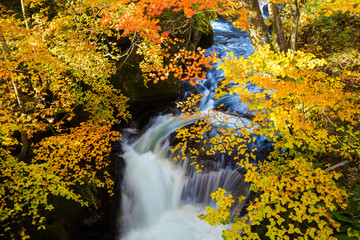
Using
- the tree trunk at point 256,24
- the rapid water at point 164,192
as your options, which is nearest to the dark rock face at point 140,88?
the rapid water at point 164,192

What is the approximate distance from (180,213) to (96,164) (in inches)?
139

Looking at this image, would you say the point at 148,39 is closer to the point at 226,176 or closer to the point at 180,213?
the point at 226,176

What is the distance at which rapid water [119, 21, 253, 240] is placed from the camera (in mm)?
7094

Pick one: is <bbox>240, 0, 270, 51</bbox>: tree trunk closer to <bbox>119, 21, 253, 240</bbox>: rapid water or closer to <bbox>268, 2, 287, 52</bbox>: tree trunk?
<bbox>268, 2, 287, 52</bbox>: tree trunk

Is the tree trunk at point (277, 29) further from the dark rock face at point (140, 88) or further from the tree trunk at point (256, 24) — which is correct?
the dark rock face at point (140, 88)

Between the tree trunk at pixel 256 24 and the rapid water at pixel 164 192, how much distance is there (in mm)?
2088

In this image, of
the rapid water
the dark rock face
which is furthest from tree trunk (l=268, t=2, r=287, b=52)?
the dark rock face

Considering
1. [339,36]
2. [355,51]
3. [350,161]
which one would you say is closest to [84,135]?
[350,161]

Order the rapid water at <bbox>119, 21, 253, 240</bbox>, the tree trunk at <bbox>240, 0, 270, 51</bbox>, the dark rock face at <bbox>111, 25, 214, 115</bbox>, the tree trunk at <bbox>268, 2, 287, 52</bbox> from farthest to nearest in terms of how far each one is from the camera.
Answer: the dark rock face at <bbox>111, 25, 214, 115</bbox>, the rapid water at <bbox>119, 21, 253, 240</bbox>, the tree trunk at <bbox>268, 2, 287, 52</bbox>, the tree trunk at <bbox>240, 0, 270, 51</bbox>

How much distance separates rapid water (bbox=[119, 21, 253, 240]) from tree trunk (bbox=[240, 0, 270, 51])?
2.09 metres

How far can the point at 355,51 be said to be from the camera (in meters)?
6.74

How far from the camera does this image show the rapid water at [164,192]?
709 centimetres

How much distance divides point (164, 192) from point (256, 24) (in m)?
6.42

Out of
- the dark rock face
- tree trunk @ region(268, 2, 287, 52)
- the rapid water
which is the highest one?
tree trunk @ region(268, 2, 287, 52)
